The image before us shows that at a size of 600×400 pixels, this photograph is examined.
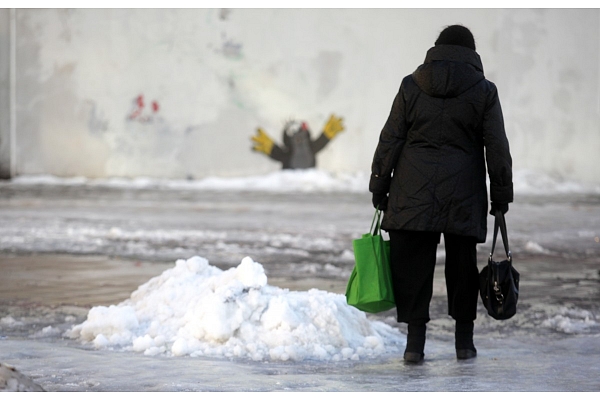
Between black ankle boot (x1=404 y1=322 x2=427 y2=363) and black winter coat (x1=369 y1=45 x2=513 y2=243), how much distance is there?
17.3 inches

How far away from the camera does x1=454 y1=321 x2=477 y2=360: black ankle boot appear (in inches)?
166

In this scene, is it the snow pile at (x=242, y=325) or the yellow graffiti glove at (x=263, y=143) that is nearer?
the snow pile at (x=242, y=325)

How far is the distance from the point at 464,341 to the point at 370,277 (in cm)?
49

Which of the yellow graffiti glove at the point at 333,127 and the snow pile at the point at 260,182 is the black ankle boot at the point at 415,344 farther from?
the yellow graffiti glove at the point at 333,127

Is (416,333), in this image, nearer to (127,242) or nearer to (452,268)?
(452,268)

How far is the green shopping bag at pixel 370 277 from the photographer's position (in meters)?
4.18

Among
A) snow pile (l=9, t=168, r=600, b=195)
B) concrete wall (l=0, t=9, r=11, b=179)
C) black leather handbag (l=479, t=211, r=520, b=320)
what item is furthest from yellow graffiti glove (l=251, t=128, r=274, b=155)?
black leather handbag (l=479, t=211, r=520, b=320)

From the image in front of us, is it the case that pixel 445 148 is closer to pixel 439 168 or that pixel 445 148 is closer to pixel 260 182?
pixel 439 168

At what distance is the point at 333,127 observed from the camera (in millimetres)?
17984

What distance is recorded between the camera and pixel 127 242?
9.15 meters

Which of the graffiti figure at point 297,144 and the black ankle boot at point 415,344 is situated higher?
the graffiti figure at point 297,144

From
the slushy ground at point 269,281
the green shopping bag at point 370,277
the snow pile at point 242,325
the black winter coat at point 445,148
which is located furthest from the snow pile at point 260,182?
the black winter coat at point 445,148

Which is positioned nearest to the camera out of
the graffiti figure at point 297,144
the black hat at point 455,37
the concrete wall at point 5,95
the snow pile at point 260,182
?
the black hat at point 455,37

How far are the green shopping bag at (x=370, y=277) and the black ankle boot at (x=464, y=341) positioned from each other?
1.05 feet
